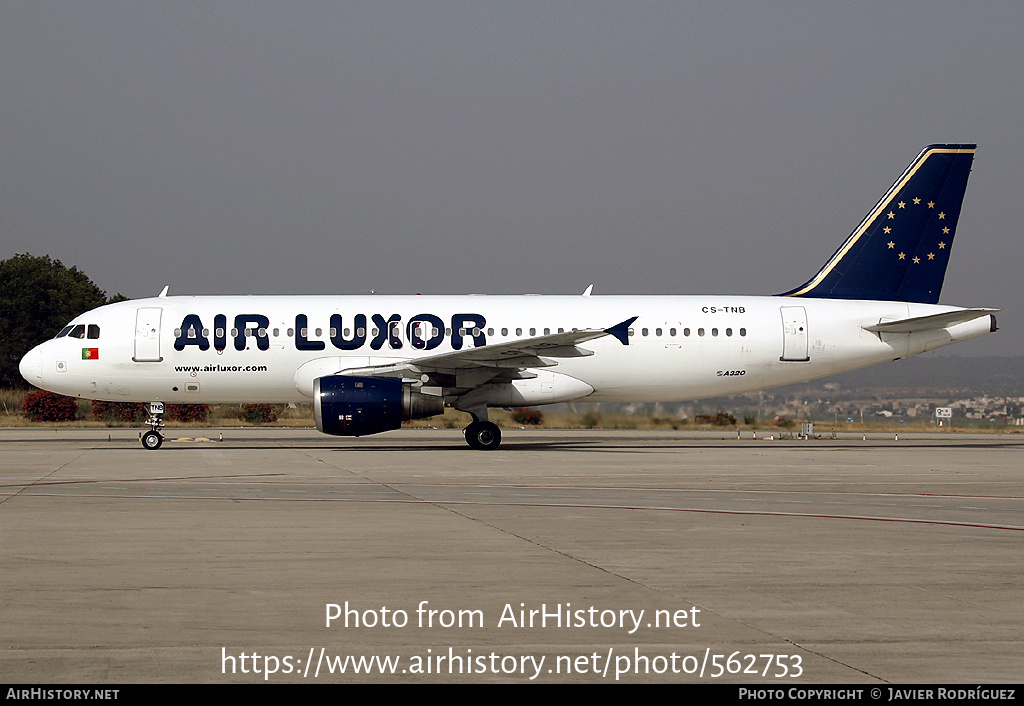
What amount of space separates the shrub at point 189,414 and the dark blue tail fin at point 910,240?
962 inches

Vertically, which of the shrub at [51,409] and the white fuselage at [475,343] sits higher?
the white fuselage at [475,343]

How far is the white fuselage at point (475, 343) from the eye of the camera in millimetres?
25344

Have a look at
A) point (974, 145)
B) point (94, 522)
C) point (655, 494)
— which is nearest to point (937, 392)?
point (974, 145)

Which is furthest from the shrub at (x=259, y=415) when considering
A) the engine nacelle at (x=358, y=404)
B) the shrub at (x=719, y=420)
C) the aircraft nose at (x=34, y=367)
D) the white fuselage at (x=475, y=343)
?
the engine nacelle at (x=358, y=404)

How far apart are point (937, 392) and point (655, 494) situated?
59.6 metres

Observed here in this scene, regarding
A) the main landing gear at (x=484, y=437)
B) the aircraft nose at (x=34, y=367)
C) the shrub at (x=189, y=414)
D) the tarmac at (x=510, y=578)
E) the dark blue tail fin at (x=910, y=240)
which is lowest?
the tarmac at (x=510, y=578)

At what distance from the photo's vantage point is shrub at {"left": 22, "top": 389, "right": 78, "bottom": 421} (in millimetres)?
41531

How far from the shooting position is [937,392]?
68.2 m

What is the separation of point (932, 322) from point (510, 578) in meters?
21.3

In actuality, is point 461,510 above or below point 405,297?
below

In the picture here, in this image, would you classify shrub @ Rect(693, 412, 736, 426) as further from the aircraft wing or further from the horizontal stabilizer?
the aircraft wing

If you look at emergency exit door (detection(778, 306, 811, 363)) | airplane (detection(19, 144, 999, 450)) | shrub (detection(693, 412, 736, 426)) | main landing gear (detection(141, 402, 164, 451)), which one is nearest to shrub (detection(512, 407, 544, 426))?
shrub (detection(693, 412, 736, 426))

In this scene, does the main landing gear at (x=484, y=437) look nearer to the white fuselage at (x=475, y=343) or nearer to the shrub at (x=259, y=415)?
the white fuselage at (x=475, y=343)
